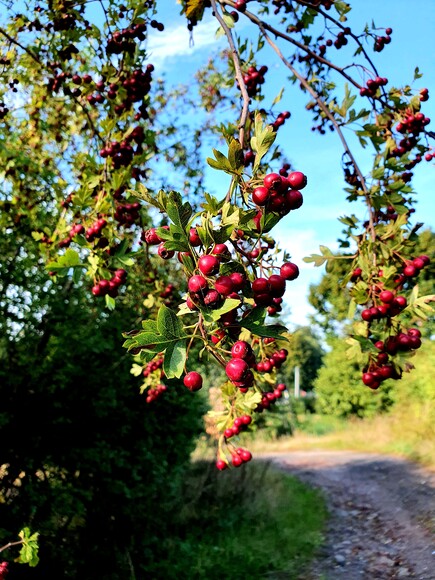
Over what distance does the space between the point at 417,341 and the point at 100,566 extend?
432 cm

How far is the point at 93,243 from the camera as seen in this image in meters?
2.25

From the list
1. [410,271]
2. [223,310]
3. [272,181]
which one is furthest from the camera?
[410,271]

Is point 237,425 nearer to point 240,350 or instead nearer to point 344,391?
point 240,350

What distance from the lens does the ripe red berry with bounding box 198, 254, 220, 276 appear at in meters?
1.10

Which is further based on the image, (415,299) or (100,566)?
(100,566)

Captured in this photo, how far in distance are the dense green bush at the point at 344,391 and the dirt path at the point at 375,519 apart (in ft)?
21.8

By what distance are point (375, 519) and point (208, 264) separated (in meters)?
7.94

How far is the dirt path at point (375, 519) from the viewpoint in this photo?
561cm

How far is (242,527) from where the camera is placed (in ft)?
23.6

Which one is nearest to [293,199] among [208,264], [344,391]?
[208,264]

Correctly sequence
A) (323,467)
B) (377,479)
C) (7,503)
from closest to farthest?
(7,503), (377,479), (323,467)

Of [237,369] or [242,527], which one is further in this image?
[242,527]

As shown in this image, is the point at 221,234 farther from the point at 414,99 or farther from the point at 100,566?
the point at 100,566

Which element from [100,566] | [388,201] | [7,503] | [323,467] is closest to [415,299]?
[388,201]
